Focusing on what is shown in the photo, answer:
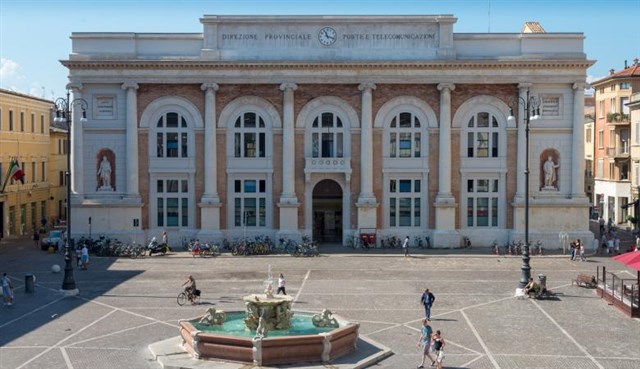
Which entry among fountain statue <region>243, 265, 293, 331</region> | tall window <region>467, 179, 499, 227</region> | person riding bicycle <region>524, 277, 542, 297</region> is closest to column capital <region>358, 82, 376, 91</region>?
tall window <region>467, 179, 499, 227</region>

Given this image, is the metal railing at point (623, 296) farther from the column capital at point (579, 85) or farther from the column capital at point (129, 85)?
the column capital at point (129, 85)

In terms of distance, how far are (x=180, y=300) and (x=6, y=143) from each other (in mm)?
33205

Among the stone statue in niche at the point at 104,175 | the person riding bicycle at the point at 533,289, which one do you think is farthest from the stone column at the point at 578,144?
the stone statue in niche at the point at 104,175

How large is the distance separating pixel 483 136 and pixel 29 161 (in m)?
37.3

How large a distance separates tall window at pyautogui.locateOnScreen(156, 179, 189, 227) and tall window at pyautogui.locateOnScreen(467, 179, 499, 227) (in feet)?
64.0

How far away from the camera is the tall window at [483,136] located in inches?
2176

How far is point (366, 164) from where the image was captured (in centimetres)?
5488

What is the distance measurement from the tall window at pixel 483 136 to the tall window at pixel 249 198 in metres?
14.5

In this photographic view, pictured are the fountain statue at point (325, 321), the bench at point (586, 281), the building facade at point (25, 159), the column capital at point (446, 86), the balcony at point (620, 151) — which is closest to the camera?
the fountain statue at point (325, 321)

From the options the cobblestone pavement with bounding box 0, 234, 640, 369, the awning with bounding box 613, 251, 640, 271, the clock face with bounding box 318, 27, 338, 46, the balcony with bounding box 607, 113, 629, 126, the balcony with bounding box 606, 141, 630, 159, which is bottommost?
the cobblestone pavement with bounding box 0, 234, 640, 369

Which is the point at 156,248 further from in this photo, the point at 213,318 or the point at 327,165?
the point at 213,318

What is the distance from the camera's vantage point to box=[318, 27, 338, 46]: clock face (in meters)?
55.3

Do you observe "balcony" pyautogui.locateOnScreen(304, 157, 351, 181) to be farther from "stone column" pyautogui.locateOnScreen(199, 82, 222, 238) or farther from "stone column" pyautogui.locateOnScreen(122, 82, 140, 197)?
"stone column" pyautogui.locateOnScreen(122, 82, 140, 197)

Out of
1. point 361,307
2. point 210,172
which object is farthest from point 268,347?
point 210,172
